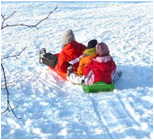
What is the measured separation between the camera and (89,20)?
14094 millimetres

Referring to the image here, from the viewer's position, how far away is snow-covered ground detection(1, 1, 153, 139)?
4.78 metres

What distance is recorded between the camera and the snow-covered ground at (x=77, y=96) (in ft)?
15.7

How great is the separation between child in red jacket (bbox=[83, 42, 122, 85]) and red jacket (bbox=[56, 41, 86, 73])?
593 mm

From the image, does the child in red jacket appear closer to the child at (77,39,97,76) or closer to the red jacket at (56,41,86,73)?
the child at (77,39,97,76)

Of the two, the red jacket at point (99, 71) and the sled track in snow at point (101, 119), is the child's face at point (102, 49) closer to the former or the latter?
the red jacket at point (99, 71)

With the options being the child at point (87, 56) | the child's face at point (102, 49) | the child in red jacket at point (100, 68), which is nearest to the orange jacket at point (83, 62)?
the child at point (87, 56)

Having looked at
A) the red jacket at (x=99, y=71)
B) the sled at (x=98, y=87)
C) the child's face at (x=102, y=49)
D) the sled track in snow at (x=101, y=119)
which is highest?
the child's face at (x=102, y=49)

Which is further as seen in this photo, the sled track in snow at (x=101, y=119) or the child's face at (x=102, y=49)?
the child's face at (x=102, y=49)

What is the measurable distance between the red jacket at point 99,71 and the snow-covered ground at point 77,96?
230 mm

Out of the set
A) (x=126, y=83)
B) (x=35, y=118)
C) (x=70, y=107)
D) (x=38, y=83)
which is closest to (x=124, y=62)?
(x=126, y=83)

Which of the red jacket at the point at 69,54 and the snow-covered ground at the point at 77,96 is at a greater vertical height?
the red jacket at the point at 69,54

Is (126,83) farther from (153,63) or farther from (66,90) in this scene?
(153,63)

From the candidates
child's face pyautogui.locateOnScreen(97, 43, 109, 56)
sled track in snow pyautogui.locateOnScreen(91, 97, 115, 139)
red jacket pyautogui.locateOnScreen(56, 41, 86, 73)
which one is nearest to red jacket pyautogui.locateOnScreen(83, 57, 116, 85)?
child's face pyautogui.locateOnScreen(97, 43, 109, 56)

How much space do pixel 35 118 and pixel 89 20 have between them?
926cm
